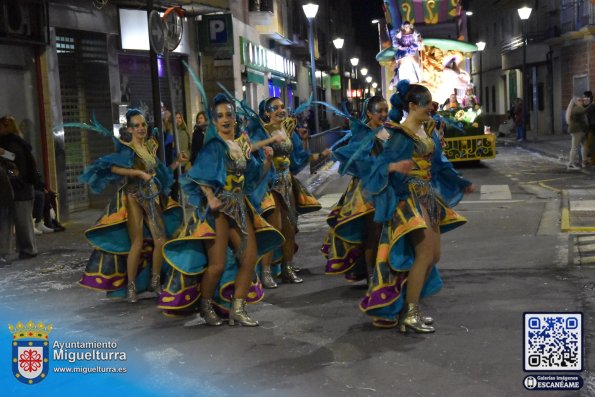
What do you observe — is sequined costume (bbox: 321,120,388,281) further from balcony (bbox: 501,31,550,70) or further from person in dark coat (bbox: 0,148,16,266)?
balcony (bbox: 501,31,550,70)

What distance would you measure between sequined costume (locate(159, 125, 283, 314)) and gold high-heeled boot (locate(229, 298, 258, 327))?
0.12 metres

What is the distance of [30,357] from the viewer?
5.21 meters

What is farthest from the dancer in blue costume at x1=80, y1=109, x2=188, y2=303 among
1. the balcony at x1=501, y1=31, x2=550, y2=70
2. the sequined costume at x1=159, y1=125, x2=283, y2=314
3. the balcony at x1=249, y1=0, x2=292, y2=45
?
the balcony at x1=501, y1=31, x2=550, y2=70


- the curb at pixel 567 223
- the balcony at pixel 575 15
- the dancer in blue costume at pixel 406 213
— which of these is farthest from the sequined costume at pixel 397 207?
the balcony at pixel 575 15

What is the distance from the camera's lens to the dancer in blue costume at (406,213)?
6.23 metres

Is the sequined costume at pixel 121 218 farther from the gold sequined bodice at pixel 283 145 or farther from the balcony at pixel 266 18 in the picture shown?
the balcony at pixel 266 18

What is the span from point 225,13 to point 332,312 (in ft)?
43.7

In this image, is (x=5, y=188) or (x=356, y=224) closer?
(x=356, y=224)

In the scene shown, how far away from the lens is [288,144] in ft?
26.8

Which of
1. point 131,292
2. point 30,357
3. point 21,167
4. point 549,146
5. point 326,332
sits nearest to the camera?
point 30,357

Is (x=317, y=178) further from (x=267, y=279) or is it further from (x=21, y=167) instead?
(x=267, y=279)

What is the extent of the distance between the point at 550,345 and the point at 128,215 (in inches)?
165

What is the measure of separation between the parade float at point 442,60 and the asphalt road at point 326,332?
10617mm

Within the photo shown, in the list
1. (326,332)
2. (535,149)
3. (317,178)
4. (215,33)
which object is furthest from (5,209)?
(535,149)
